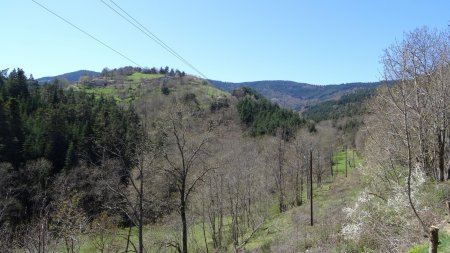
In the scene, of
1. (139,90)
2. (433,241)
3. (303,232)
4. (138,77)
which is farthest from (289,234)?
(138,77)

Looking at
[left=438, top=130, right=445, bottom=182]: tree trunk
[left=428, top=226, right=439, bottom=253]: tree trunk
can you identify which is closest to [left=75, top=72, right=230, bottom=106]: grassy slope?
[left=438, top=130, right=445, bottom=182]: tree trunk

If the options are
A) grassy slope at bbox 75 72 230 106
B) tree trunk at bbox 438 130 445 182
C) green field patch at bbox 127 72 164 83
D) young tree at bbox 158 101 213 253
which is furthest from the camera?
green field patch at bbox 127 72 164 83

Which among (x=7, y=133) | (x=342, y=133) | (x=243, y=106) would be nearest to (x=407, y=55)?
(x=7, y=133)

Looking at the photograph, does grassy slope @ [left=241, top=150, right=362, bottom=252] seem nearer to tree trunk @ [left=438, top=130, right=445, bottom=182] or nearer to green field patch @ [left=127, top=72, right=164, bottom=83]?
tree trunk @ [left=438, top=130, right=445, bottom=182]

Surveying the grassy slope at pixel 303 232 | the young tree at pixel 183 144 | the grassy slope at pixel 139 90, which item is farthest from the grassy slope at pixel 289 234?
the grassy slope at pixel 139 90

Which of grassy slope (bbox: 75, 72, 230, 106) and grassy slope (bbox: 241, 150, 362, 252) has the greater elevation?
grassy slope (bbox: 75, 72, 230, 106)

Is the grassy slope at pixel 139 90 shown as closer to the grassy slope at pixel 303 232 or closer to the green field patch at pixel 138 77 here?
the green field patch at pixel 138 77

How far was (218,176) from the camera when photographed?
145ft

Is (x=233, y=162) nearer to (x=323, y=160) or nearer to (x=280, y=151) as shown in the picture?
(x=280, y=151)

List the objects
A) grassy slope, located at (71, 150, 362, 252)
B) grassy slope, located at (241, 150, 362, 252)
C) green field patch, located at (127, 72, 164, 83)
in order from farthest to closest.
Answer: green field patch, located at (127, 72, 164, 83) → grassy slope, located at (71, 150, 362, 252) → grassy slope, located at (241, 150, 362, 252)

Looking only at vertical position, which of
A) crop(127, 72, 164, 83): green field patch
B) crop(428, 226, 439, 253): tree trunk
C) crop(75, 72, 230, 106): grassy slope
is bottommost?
crop(428, 226, 439, 253): tree trunk

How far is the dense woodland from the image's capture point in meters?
18.1

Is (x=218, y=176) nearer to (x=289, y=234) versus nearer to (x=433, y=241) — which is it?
(x=289, y=234)

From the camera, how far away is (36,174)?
1951 inches
